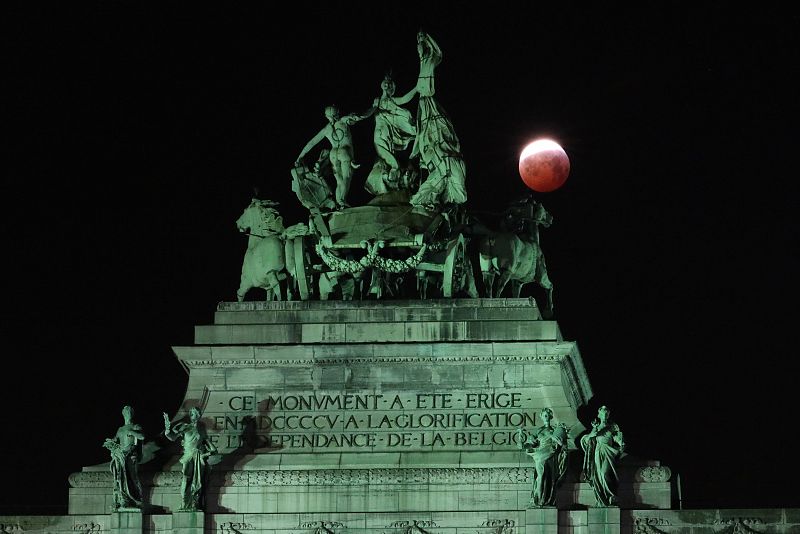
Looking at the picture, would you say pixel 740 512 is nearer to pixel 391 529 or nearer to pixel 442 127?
pixel 391 529

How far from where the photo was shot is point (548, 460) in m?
69.2

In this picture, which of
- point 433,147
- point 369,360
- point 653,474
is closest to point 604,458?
point 653,474

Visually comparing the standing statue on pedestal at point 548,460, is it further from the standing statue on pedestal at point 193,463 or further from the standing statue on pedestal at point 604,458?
the standing statue on pedestal at point 193,463

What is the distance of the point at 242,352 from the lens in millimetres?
73562

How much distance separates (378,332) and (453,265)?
2.69 meters

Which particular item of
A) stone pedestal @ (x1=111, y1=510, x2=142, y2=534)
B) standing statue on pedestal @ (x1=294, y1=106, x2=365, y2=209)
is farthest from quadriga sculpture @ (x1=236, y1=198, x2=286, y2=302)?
stone pedestal @ (x1=111, y1=510, x2=142, y2=534)

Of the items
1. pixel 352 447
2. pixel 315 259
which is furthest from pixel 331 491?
pixel 315 259

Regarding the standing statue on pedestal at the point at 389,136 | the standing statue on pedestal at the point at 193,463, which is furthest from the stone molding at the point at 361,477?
the standing statue on pedestal at the point at 389,136

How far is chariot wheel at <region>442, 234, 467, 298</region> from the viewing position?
7456 cm

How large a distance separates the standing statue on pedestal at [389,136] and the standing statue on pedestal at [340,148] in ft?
1.97

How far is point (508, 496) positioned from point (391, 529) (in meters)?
2.96

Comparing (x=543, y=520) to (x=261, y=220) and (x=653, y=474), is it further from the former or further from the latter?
(x=261, y=220)

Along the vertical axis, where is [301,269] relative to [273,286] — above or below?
above

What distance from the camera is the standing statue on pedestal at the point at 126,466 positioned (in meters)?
70.6
